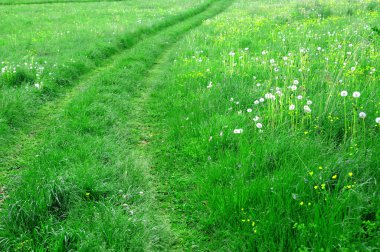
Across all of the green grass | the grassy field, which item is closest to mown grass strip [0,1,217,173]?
the grassy field

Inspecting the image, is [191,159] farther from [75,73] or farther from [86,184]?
[75,73]

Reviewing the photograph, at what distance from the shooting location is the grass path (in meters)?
3.37

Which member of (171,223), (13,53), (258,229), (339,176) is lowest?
(171,223)

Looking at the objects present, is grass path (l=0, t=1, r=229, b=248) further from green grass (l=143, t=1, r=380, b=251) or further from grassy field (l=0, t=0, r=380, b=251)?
green grass (l=143, t=1, r=380, b=251)

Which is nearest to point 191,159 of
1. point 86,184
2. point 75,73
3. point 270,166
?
point 270,166

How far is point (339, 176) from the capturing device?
3775mm

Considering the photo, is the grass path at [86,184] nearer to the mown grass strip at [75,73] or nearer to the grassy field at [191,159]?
the grassy field at [191,159]

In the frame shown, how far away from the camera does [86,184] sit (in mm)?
4188

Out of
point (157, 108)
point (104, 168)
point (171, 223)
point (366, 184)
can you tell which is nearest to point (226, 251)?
point (171, 223)

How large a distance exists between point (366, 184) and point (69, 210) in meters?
3.55

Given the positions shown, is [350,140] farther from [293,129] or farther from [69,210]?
[69,210]

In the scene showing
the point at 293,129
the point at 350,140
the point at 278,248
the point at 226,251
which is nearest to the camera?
the point at 278,248

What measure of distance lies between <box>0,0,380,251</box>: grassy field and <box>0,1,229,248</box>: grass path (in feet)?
0.07

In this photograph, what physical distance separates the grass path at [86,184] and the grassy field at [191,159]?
20 millimetres
